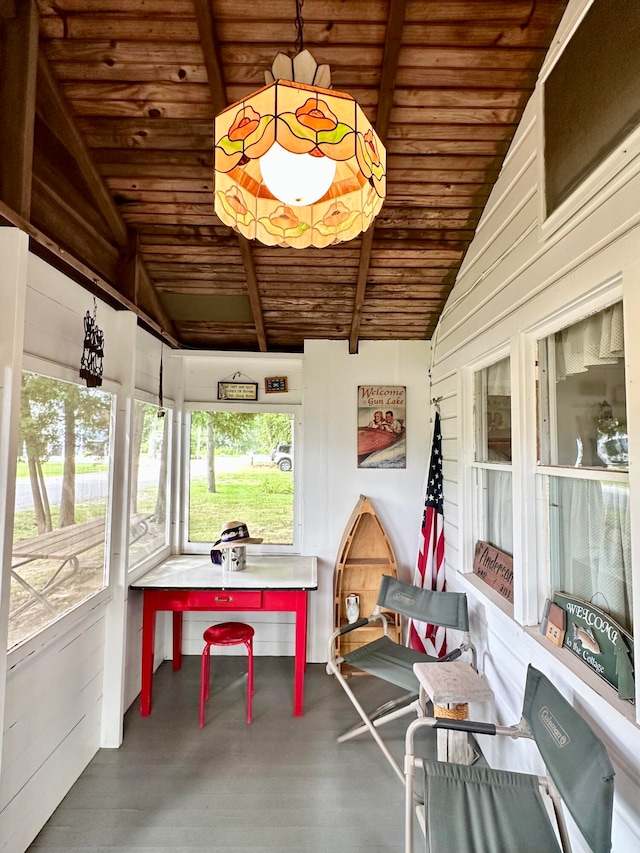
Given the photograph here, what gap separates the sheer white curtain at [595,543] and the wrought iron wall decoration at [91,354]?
88.7 inches

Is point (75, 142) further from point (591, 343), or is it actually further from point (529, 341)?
point (591, 343)

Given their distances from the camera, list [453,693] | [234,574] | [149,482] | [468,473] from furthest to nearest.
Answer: [149,482] → [234,574] → [468,473] → [453,693]

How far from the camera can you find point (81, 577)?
228 cm

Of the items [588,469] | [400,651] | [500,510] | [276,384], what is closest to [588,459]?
[588,469]

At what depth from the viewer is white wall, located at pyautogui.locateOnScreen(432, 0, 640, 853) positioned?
3.96ft

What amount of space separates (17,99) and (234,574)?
2.79 meters

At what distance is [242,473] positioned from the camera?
375 centimetres

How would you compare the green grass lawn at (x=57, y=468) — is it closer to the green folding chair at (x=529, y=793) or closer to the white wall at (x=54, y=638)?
the white wall at (x=54, y=638)

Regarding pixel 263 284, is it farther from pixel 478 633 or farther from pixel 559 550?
pixel 478 633

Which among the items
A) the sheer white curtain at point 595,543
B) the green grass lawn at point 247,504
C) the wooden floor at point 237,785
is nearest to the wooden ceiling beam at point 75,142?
the green grass lawn at point 247,504

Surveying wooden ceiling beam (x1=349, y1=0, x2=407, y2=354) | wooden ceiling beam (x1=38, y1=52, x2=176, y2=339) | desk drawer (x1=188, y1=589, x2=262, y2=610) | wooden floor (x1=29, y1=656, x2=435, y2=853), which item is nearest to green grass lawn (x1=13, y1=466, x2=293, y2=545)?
desk drawer (x1=188, y1=589, x2=262, y2=610)

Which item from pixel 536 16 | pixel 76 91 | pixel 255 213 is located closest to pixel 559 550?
pixel 255 213

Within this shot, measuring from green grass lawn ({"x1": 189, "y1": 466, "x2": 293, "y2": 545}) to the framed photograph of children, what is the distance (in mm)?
758

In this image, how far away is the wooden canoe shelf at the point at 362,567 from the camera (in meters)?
3.40
